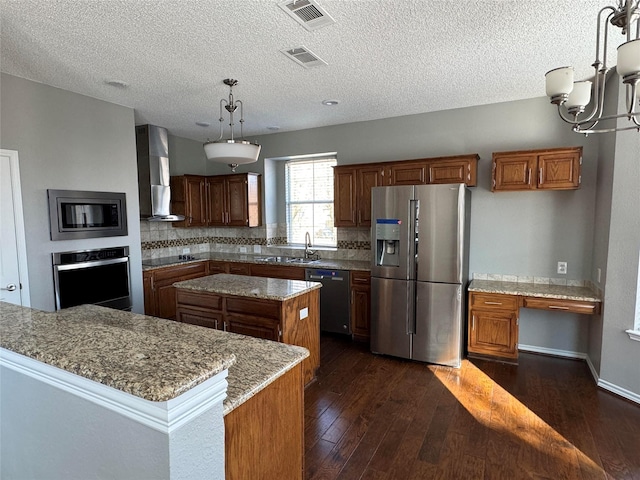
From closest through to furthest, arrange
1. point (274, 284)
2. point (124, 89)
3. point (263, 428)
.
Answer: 1. point (263, 428)
2. point (274, 284)
3. point (124, 89)

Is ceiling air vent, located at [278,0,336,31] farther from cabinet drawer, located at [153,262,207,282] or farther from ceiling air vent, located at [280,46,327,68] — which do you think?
cabinet drawer, located at [153,262,207,282]

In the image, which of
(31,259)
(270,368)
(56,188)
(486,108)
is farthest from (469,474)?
(56,188)

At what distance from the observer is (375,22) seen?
88.6 inches

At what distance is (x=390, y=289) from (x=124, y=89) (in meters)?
3.37

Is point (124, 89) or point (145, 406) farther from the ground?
point (124, 89)

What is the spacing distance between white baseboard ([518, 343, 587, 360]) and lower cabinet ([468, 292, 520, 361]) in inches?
18.5

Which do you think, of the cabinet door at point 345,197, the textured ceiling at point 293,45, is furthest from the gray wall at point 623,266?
the cabinet door at point 345,197

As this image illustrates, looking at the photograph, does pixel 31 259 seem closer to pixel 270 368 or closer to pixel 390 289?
pixel 270 368

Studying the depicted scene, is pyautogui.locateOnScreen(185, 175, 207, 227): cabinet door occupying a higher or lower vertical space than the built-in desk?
higher

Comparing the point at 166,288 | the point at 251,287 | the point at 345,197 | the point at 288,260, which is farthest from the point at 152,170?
the point at 251,287

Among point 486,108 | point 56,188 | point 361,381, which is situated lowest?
point 361,381

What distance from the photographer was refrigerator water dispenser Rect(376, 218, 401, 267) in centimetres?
375

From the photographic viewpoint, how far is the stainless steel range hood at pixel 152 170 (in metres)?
4.66

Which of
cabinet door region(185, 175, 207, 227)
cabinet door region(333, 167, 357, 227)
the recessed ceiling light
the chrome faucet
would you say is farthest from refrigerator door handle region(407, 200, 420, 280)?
cabinet door region(185, 175, 207, 227)
